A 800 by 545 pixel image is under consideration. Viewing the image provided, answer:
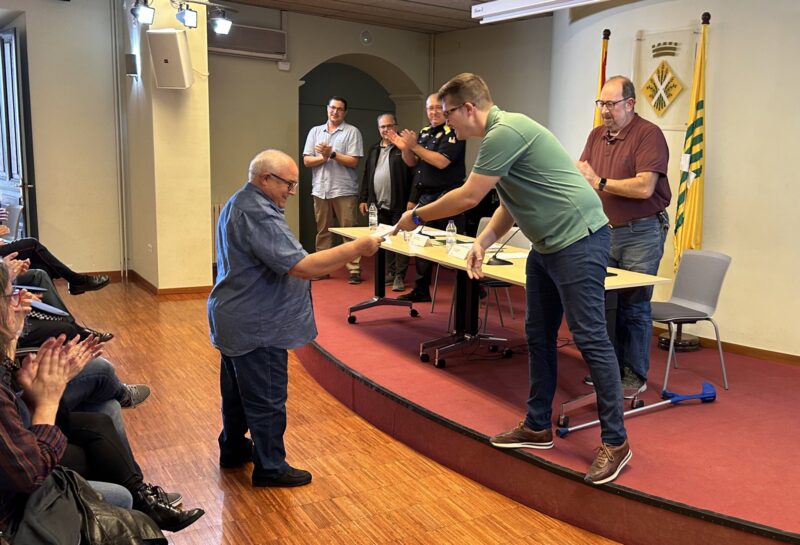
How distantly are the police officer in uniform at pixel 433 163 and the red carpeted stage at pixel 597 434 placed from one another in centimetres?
84

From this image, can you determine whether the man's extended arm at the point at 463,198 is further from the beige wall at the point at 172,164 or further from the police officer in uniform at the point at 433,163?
the beige wall at the point at 172,164

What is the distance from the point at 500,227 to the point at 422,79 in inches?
235

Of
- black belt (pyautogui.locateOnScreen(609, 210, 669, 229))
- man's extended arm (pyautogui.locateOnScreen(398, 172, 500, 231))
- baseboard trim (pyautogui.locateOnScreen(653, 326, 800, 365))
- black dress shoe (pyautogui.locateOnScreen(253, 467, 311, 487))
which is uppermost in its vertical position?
man's extended arm (pyautogui.locateOnScreen(398, 172, 500, 231))

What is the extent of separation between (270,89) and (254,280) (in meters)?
5.44

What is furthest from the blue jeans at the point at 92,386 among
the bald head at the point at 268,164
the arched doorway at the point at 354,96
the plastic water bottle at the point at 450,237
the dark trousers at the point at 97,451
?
the arched doorway at the point at 354,96

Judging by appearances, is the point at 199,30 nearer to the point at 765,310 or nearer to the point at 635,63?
the point at 635,63

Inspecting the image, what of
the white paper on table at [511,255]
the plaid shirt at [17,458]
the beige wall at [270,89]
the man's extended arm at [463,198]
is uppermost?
the beige wall at [270,89]

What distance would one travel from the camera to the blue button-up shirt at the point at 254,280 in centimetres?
263

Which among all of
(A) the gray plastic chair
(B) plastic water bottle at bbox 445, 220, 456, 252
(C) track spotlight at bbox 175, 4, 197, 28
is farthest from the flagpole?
(C) track spotlight at bbox 175, 4, 197, 28

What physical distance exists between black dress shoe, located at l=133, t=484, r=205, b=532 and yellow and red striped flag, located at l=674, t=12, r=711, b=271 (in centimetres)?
354

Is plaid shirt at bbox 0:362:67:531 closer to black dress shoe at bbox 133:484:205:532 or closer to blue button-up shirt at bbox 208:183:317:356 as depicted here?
black dress shoe at bbox 133:484:205:532

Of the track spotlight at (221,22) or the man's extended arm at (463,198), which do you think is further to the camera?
the track spotlight at (221,22)

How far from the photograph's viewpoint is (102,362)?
2699 mm

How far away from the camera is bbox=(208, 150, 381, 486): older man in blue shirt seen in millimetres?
2637
